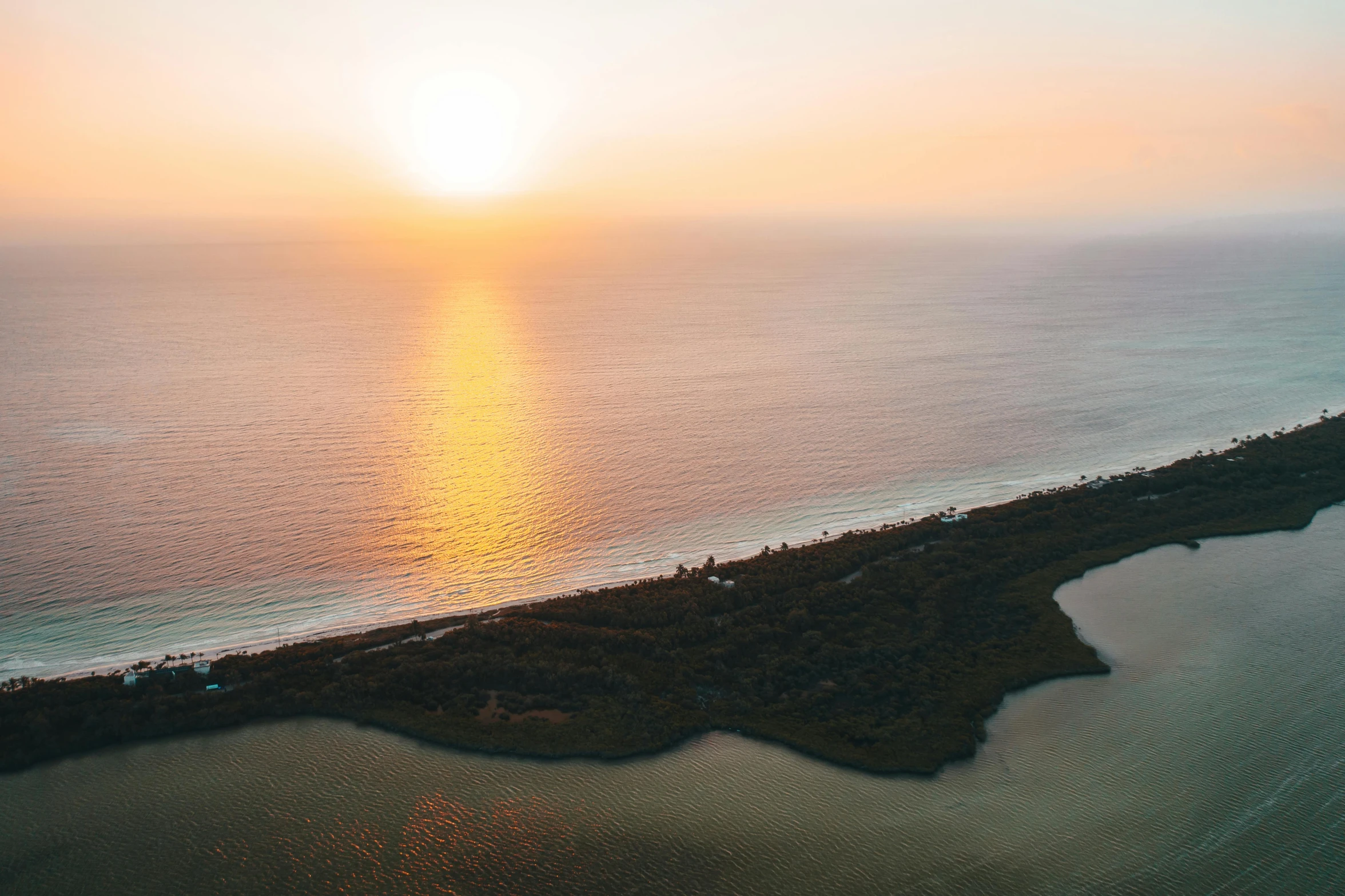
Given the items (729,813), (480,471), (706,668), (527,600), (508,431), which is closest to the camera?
(729,813)

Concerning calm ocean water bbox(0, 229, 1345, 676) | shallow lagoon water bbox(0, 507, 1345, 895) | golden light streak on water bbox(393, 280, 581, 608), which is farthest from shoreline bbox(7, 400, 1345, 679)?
shallow lagoon water bbox(0, 507, 1345, 895)

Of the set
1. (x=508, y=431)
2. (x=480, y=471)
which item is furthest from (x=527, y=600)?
(x=508, y=431)

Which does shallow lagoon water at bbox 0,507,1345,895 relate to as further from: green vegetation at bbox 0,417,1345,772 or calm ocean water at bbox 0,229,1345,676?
calm ocean water at bbox 0,229,1345,676

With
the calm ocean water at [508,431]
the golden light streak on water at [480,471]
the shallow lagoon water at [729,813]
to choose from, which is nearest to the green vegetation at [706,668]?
the shallow lagoon water at [729,813]

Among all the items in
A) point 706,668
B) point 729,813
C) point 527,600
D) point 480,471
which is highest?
point 480,471

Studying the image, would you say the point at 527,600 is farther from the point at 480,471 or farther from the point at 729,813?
the point at 480,471

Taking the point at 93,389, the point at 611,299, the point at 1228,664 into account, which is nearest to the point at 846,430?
the point at 1228,664

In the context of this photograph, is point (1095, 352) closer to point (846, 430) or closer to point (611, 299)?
point (846, 430)
